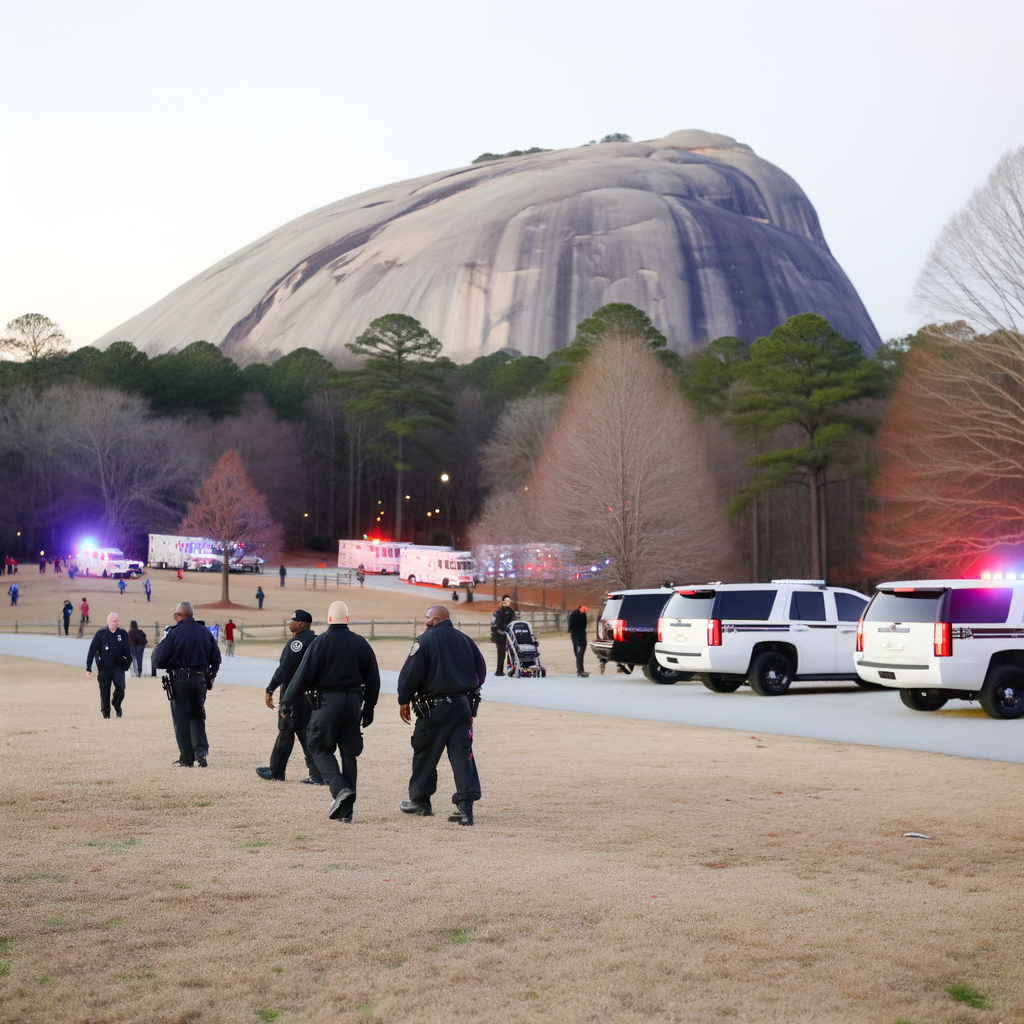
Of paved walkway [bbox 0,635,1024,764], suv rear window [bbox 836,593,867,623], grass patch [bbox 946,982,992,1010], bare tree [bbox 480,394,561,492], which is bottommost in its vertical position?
paved walkway [bbox 0,635,1024,764]

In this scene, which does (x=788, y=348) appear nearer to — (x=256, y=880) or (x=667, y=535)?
(x=667, y=535)

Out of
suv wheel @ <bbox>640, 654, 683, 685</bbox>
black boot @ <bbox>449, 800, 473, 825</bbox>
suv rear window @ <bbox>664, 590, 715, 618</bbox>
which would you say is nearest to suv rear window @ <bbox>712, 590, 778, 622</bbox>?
suv rear window @ <bbox>664, 590, 715, 618</bbox>

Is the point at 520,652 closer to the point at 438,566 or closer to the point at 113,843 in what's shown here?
the point at 113,843

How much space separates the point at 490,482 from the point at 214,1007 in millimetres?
89707

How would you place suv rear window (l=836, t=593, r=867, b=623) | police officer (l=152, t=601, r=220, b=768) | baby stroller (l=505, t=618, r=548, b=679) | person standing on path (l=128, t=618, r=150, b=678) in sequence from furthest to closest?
person standing on path (l=128, t=618, r=150, b=678) < baby stroller (l=505, t=618, r=548, b=679) < suv rear window (l=836, t=593, r=867, b=623) < police officer (l=152, t=601, r=220, b=768)

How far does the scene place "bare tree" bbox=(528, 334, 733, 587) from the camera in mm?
51688

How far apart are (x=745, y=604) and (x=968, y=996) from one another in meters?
14.9

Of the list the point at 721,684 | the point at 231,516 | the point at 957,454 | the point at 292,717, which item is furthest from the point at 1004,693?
the point at 231,516

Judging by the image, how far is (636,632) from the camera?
2423 centimetres

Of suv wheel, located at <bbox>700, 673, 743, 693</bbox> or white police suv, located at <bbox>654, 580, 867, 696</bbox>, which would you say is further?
suv wheel, located at <bbox>700, 673, 743, 693</bbox>

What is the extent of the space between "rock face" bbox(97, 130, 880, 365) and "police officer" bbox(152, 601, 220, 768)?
134929 mm

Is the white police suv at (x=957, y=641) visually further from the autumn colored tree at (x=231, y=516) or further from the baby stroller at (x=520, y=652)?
the autumn colored tree at (x=231, y=516)

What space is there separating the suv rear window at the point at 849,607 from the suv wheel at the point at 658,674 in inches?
189

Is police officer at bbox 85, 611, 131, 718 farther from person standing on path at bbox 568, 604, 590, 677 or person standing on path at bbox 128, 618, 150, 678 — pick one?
person standing on path at bbox 568, 604, 590, 677
